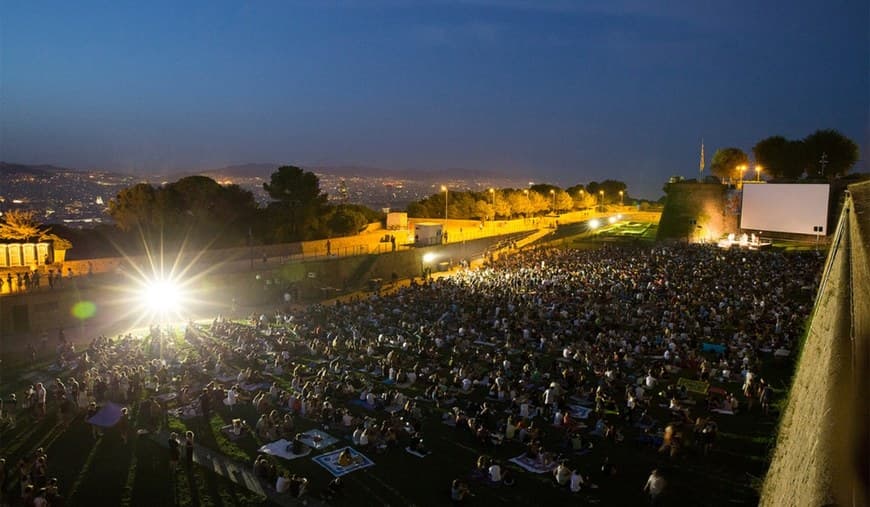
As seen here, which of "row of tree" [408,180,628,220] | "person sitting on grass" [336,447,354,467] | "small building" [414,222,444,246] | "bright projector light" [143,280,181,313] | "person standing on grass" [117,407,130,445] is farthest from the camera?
"row of tree" [408,180,628,220]

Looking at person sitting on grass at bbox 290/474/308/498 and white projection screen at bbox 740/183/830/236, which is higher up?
white projection screen at bbox 740/183/830/236

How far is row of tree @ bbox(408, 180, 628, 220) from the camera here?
73938mm

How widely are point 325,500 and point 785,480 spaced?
273 inches

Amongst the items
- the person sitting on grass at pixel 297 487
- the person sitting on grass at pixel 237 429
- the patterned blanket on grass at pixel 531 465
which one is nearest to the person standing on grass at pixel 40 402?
the person sitting on grass at pixel 237 429

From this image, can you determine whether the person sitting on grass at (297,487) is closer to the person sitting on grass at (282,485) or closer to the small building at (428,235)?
the person sitting on grass at (282,485)

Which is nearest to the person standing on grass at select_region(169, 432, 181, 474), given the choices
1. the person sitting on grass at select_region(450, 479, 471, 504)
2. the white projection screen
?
the person sitting on grass at select_region(450, 479, 471, 504)

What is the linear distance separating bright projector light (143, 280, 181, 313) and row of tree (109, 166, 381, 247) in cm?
785

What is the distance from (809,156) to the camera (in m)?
54.3

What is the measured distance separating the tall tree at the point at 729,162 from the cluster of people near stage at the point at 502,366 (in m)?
41.4

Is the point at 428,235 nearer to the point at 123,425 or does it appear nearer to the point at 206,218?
the point at 206,218

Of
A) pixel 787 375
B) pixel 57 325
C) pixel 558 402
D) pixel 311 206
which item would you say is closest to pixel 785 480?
pixel 558 402

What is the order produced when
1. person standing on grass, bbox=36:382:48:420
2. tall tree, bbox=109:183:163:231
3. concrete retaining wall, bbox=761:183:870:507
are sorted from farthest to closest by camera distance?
tall tree, bbox=109:183:163:231
person standing on grass, bbox=36:382:48:420
concrete retaining wall, bbox=761:183:870:507

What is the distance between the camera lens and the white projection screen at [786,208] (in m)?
39.4

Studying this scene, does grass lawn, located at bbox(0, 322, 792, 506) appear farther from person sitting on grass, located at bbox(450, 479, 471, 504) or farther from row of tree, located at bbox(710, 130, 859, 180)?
row of tree, located at bbox(710, 130, 859, 180)
